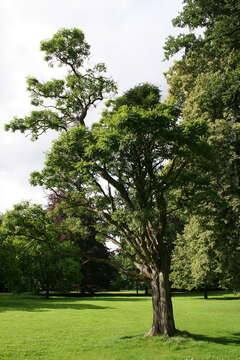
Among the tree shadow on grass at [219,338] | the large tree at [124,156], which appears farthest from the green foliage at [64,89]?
the tree shadow on grass at [219,338]

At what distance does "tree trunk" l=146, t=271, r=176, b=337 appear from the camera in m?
16.9

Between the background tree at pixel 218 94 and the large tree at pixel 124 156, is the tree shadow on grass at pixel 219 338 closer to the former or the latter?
the large tree at pixel 124 156

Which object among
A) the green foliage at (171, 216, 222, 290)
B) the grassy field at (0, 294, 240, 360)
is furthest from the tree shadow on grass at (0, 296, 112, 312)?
the green foliage at (171, 216, 222, 290)

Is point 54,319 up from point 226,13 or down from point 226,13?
down

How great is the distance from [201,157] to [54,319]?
1508 cm

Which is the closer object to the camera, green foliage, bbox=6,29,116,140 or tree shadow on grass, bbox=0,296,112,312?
green foliage, bbox=6,29,116,140

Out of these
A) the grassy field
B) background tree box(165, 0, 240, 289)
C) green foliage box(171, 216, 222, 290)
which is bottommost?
the grassy field

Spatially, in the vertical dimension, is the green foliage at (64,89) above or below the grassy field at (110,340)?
above

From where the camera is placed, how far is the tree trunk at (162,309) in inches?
665

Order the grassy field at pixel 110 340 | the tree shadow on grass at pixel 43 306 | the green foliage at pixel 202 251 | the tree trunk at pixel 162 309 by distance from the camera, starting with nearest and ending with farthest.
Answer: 1. the grassy field at pixel 110 340
2. the tree trunk at pixel 162 309
3. the green foliage at pixel 202 251
4. the tree shadow on grass at pixel 43 306

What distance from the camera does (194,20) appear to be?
1561 centimetres

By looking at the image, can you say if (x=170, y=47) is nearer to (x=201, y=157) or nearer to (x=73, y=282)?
(x=201, y=157)

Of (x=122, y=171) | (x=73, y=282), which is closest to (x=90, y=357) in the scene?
(x=122, y=171)

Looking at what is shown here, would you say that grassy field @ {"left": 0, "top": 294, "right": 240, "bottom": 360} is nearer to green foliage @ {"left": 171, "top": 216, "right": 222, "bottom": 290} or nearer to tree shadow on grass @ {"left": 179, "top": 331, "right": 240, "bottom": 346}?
tree shadow on grass @ {"left": 179, "top": 331, "right": 240, "bottom": 346}
